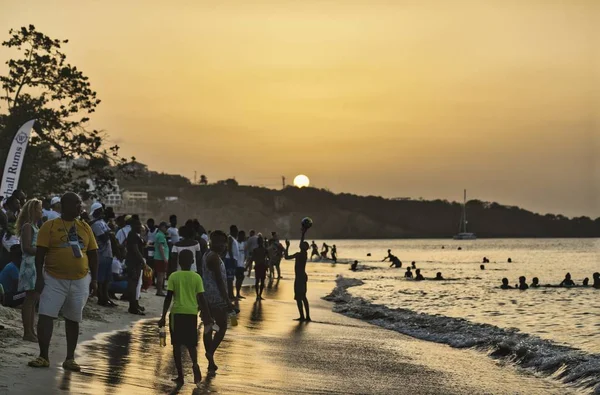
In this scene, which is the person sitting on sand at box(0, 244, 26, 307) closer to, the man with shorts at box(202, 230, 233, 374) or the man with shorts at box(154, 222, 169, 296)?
the man with shorts at box(202, 230, 233, 374)

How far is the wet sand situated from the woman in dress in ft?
2.61

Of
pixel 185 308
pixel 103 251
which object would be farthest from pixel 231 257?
pixel 185 308

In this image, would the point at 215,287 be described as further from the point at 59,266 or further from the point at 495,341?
the point at 495,341

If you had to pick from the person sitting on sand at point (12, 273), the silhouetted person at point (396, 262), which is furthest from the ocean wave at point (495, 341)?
the silhouetted person at point (396, 262)

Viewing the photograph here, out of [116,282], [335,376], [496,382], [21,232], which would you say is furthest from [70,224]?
[116,282]

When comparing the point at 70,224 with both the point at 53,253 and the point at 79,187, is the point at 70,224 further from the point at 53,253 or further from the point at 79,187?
the point at 79,187

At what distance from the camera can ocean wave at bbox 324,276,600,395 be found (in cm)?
1407

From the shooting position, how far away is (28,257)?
36.8 feet

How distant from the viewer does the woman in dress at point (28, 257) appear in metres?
10.8

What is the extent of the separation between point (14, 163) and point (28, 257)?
12.9 m

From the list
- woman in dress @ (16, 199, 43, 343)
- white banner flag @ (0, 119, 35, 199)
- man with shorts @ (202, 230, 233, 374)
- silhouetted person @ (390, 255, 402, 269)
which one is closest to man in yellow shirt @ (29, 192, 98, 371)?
woman in dress @ (16, 199, 43, 343)

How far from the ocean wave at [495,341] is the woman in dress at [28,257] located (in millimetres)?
7448

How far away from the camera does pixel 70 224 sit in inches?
374

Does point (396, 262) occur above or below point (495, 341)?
above
